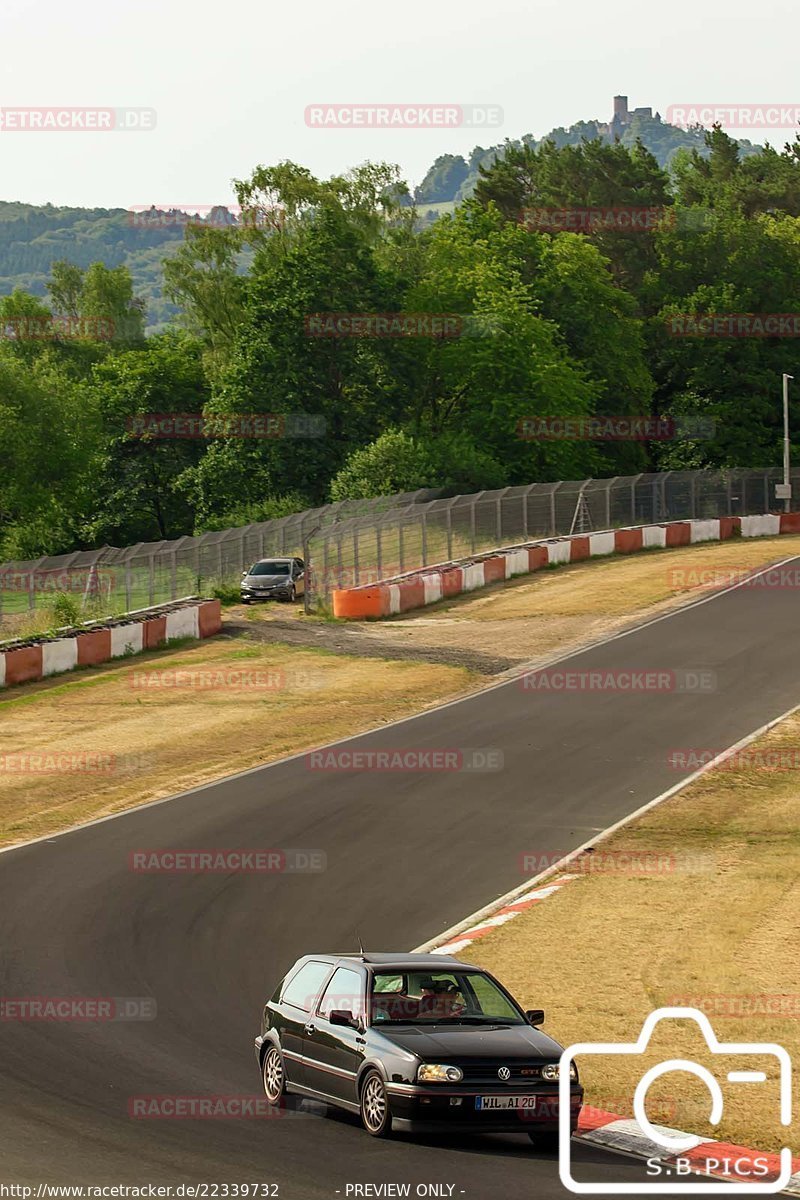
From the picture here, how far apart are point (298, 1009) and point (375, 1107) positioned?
161 centimetres

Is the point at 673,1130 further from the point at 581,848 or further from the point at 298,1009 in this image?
the point at 581,848

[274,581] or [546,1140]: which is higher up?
[274,581]

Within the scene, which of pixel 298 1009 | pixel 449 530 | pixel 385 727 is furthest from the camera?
pixel 449 530

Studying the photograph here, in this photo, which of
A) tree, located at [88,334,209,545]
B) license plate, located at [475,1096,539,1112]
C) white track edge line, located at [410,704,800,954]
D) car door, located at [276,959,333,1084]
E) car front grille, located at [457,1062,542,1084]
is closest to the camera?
license plate, located at [475,1096,539,1112]

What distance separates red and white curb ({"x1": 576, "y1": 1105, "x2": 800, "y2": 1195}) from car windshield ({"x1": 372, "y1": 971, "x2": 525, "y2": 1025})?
1137 mm

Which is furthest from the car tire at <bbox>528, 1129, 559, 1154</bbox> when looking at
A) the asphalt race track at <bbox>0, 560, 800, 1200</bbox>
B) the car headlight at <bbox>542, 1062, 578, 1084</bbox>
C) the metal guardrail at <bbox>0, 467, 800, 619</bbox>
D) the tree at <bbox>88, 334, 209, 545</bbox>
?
the tree at <bbox>88, 334, 209, 545</bbox>

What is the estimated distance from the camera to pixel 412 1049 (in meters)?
11.9

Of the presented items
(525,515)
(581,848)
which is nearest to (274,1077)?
(581,848)

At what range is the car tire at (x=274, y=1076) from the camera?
512 inches

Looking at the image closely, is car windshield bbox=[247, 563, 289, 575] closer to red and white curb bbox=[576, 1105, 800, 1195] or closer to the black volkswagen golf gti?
the black volkswagen golf gti

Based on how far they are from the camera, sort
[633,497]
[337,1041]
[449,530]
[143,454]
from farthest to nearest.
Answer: [143,454] → [633,497] → [449,530] → [337,1041]

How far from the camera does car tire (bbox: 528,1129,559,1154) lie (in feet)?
38.6

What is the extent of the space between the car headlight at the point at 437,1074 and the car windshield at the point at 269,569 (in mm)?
42933

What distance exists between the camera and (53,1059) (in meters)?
13.9
